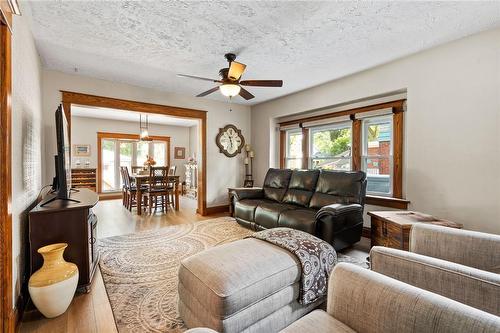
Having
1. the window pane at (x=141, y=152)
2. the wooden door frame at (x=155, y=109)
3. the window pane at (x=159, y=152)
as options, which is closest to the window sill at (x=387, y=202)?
the wooden door frame at (x=155, y=109)

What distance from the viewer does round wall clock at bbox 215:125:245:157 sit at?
516cm

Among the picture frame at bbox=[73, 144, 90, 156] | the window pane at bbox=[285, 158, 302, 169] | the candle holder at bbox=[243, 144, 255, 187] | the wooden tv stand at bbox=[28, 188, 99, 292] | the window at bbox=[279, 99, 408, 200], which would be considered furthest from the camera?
the picture frame at bbox=[73, 144, 90, 156]

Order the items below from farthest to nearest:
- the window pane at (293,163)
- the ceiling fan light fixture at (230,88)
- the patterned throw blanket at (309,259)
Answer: the window pane at (293,163), the ceiling fan light fixture at (230,88), the patterned throw blanket at (309,259)

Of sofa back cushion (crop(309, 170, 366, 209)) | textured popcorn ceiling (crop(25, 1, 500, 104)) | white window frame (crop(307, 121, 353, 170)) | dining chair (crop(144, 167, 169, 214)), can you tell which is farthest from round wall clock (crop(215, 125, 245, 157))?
sofa back cushion (crop(309, 170, 366, 209))

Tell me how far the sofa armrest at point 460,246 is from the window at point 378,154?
2004 millimetres

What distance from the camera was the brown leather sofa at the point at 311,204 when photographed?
2.66 m

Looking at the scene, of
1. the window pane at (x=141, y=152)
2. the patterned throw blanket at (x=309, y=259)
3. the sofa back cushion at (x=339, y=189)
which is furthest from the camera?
the window pane at (x=141, y=152)

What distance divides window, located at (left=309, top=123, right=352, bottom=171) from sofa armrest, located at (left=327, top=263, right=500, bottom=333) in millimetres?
3233

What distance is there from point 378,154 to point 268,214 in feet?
6.55

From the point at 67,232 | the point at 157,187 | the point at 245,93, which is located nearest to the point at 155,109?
the point at 157,187

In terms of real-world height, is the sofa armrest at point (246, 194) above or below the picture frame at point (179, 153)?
below

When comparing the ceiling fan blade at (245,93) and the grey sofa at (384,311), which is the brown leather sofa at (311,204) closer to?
the ceiling fan blade at (245,93)

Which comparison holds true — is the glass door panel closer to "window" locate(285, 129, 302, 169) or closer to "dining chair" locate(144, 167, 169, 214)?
"dining chair" locate(144, 167, 169, 214)

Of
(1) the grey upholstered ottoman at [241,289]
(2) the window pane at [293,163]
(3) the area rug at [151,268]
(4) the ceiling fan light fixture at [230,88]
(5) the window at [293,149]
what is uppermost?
(4) the ceiling fan light fixture at [230,88]
